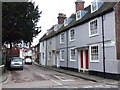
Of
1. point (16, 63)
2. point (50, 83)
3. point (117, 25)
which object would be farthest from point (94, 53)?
point (16, 63)

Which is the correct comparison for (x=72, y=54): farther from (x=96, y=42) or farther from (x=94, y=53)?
(x=96, y=42)

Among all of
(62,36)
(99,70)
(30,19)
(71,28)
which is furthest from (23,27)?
(99,70)

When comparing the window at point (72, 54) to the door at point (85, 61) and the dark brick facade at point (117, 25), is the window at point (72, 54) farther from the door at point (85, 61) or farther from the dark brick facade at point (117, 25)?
the dark brick facade at point (117, 25)

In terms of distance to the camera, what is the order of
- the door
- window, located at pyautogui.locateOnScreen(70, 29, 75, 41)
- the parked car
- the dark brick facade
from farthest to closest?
the parked car < window, located at pyautogui.locateOnScreen(70, 29, 75, 41) < the door < the dark brick facade

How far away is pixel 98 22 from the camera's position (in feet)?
67.5

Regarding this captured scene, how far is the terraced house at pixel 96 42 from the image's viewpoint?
17.9 metres

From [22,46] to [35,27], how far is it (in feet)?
14.6

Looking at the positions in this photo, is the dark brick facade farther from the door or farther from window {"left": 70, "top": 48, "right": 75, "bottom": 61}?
window {"left": 70, "top": 48, "right": 75, "bottom": 61}

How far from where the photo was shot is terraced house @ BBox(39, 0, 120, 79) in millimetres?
17922

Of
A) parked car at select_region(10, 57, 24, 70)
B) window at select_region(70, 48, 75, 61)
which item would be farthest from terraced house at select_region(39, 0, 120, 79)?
parked car at select_region(10, 57, 24, 70)

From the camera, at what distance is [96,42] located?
20.8 m

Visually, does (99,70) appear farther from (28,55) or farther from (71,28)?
(28,55)

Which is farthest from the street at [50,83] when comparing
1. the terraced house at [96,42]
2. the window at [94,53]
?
the window at [94,53]

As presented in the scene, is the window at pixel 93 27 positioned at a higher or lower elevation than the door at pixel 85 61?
higher
